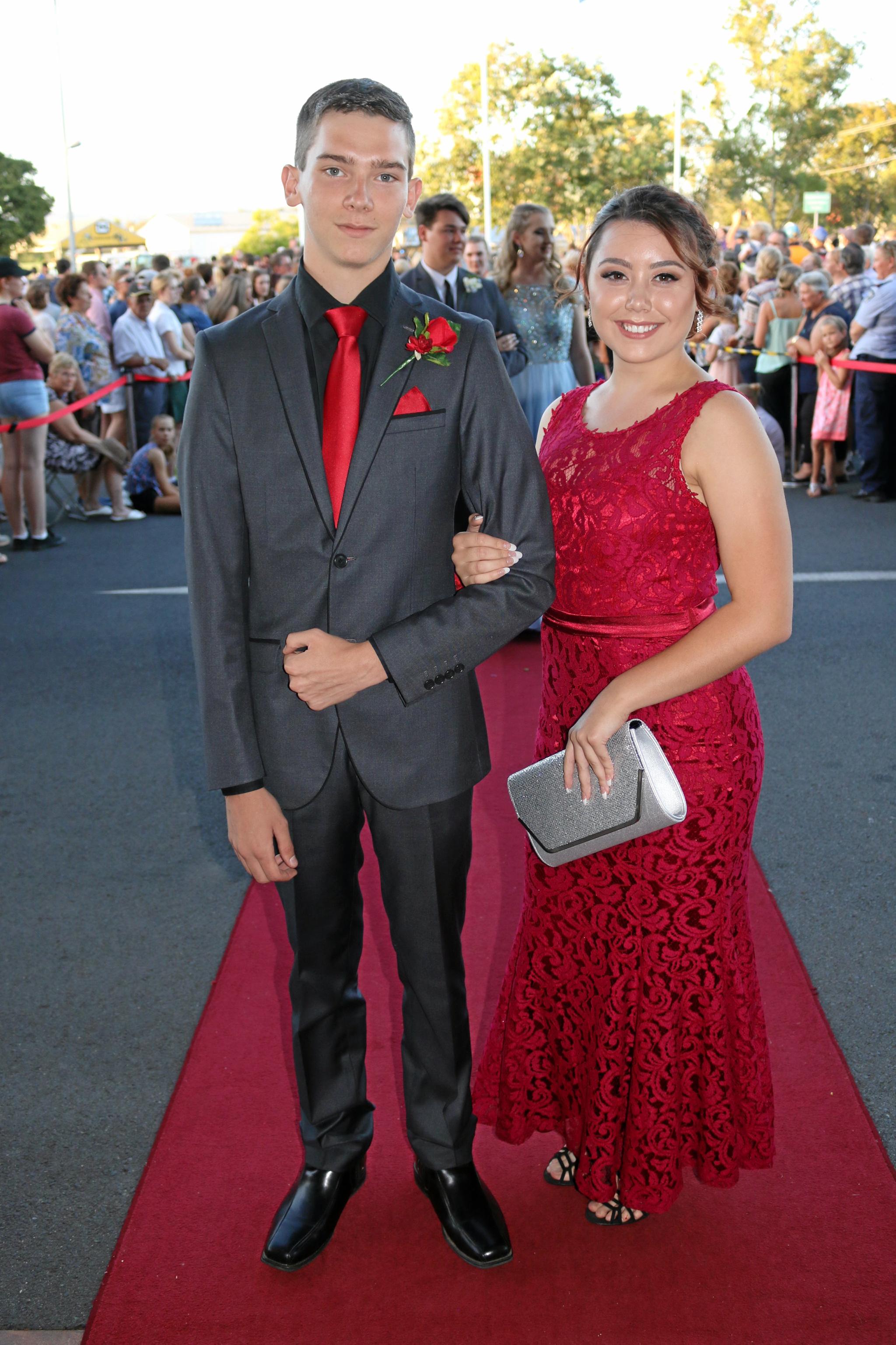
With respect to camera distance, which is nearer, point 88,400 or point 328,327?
point 328,327

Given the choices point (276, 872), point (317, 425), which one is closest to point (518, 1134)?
point (276, 872)

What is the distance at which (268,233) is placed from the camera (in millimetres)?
76812

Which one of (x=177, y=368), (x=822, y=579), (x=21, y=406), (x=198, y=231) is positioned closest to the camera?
(x=822, y=579)

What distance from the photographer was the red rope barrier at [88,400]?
9.48 m

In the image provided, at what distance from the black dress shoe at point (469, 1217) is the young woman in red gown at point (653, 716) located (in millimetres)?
209

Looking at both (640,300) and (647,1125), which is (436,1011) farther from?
(640,300)

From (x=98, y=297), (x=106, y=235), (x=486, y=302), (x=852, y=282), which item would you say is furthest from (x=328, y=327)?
(x=106, y=235)

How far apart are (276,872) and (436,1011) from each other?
45 cm

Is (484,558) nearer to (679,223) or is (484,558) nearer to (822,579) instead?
(679,223)

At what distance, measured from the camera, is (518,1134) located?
2.61 m

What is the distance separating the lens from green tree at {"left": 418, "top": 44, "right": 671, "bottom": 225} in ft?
126

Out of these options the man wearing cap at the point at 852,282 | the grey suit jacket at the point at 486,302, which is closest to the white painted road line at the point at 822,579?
the grey suit jacket at the point at 486,302

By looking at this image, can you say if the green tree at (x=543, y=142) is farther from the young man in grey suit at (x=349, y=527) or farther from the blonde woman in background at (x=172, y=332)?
the young man in grey suit at (x=349, y=527)

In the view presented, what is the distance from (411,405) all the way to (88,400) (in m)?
9.52
